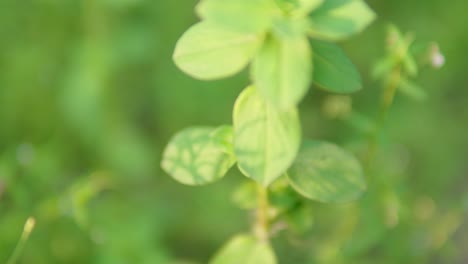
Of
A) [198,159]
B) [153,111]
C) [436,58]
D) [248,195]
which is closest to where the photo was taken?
[198,159]

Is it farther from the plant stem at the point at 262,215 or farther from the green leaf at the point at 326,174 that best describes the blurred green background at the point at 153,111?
the green leaf at the point at 326,174

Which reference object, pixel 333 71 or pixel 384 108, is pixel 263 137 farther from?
pixel 384 108

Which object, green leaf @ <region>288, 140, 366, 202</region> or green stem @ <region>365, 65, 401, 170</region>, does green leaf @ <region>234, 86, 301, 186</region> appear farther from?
green stem @ <region>365, 65, 401, 170</region>

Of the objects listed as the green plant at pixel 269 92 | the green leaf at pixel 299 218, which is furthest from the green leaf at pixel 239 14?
the green leaf at pixel 299 218

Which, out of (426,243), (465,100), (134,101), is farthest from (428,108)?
(134,101)

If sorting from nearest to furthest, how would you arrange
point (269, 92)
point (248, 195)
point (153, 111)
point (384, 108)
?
1. point (269, 92)
2. point (248, 195)
3. point (384, 108)
4. point (153, 111)

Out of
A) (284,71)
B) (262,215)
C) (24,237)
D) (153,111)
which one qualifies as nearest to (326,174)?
(262,215)

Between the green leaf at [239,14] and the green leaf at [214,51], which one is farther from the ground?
the green leaf at [239,14]
